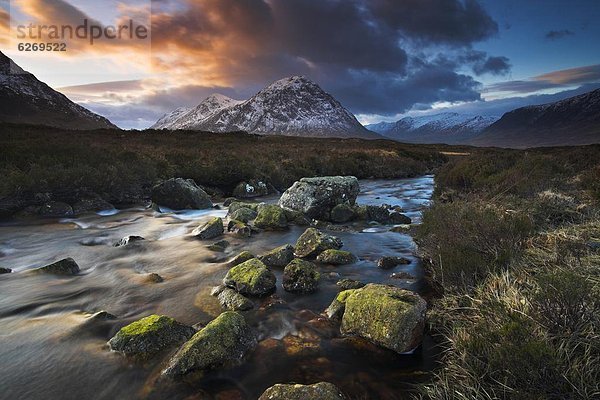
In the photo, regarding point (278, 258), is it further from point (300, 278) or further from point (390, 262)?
point (390, 262)

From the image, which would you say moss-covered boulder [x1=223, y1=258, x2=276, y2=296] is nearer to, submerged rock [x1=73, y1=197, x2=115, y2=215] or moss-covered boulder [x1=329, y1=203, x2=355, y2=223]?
moss-covered boulder [x1=329, y1=203, x2=355, y2=223]

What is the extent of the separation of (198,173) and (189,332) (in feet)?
52.2

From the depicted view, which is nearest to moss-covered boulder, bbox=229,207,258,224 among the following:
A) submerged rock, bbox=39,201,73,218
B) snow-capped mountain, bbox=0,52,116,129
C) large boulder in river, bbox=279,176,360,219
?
large boulder in river, bbox=279,176,360,219

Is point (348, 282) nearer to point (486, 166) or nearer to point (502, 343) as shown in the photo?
point (502, 343)

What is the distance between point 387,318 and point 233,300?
2.70 m

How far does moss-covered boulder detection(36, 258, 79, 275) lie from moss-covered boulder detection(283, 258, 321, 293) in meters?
5.09

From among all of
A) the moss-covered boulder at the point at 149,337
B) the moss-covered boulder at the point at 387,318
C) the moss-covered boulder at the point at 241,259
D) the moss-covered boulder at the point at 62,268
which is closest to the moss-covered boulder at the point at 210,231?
the moss-covered boulder at the point at 241,259

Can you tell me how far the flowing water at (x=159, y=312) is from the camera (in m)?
4.16

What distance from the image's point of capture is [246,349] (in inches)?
187

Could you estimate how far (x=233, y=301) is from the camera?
236 inches

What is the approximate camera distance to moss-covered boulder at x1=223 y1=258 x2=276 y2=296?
20.9 ft

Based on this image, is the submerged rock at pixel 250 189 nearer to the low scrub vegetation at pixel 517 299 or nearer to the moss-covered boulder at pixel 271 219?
the moss-covered boulder at pixel 271 219

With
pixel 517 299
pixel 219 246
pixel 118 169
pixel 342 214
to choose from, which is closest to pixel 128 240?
pixel 219 246

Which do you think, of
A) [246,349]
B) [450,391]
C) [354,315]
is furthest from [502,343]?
[246,349]
